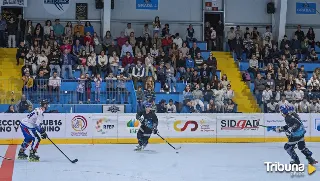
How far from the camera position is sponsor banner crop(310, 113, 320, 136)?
24203 millimetres

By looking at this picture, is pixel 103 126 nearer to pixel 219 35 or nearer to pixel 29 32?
pixel 29 32

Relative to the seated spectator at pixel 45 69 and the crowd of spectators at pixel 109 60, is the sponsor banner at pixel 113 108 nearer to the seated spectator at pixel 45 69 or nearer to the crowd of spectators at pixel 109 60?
the crowd of spectators at pixel 109 60

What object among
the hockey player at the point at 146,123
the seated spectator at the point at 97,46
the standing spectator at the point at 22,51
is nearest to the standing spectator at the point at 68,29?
the seated spectator at the point at 97,46

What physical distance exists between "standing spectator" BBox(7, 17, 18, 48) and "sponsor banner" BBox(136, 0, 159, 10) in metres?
6.65

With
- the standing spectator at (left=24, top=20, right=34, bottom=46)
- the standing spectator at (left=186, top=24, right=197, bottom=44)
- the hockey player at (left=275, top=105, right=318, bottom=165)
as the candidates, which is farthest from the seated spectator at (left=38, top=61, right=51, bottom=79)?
the hockey player at (left=275, top=105, right=318, bottom=165)

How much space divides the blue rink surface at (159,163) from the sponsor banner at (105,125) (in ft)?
2.57

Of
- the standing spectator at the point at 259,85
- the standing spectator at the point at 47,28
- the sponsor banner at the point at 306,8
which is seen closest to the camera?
the standing spectator at the point at 259,85

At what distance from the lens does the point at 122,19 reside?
3238cm

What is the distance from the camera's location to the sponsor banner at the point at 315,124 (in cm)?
2420

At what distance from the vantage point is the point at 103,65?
26.7m

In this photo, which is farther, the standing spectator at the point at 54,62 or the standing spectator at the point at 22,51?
the standing spectator at the point at 22,51

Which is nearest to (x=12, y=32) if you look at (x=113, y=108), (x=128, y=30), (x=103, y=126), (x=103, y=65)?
(x=103, y=65)

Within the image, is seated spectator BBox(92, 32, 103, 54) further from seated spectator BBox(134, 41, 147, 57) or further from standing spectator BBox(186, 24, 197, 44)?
standing spectator BBox(186, 24, 197, 44)

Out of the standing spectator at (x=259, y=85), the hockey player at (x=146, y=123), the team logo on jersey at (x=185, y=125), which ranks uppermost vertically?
the standing spectator at (x=259, y=85)
